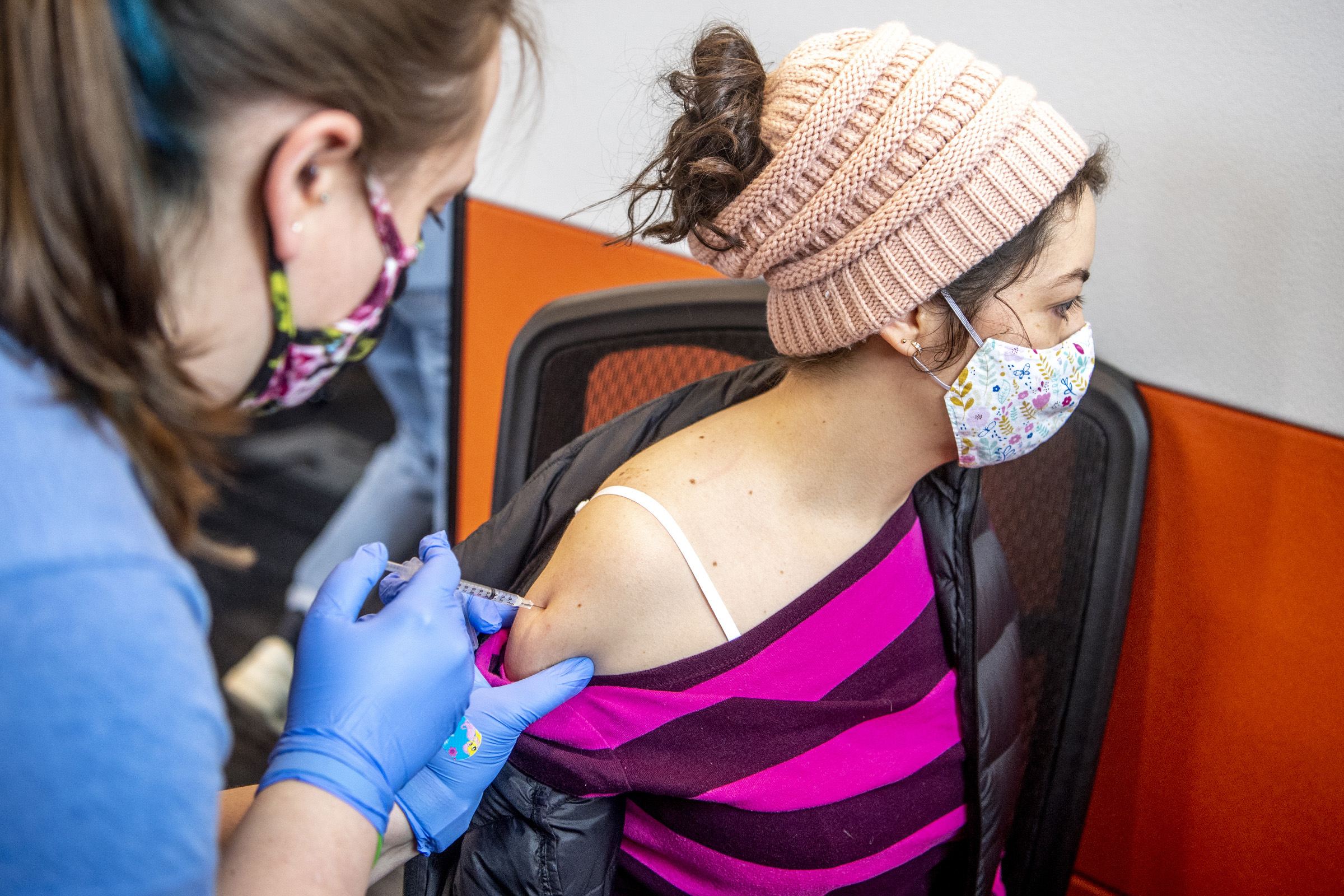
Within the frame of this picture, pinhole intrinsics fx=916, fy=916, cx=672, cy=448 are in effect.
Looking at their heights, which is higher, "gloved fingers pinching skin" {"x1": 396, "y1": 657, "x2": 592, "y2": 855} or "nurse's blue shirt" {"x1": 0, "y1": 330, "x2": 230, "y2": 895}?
"nurse's blue shirt" {"x1": 0, "y1": 330, "x2": 230, "y2": 895}

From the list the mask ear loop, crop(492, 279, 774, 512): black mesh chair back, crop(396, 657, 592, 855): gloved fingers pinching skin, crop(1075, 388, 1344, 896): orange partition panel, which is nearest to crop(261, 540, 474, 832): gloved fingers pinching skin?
crop(396, 657, 592, 855): gloved fingers pinching skin

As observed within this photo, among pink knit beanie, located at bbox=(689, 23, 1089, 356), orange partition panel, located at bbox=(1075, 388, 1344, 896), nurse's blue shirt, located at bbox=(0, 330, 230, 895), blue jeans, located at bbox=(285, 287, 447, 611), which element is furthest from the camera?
blue jeans, located at bbox=(285, 287, 447, 611)

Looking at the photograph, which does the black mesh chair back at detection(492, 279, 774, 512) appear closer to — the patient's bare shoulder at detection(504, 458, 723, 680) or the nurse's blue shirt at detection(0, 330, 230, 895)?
the patient's bare shoulder at detection(504, 458, 723, 680)

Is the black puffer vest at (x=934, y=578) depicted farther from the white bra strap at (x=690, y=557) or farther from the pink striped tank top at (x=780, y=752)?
the white bra strap at (x=690, y=557)

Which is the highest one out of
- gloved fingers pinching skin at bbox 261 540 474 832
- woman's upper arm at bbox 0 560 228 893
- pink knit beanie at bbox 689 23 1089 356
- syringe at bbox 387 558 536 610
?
pink knit beanie at bbox 689 23 1089 356

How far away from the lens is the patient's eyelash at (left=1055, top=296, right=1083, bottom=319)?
1059 mm

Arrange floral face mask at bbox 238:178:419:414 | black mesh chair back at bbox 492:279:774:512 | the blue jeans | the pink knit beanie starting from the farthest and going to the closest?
the blue jeans < black mesh chair back at bbox 492:279:774:512 < the pink knit beanie < floral face mask at bbox 238:178:419:414

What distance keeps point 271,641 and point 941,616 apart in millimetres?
2025

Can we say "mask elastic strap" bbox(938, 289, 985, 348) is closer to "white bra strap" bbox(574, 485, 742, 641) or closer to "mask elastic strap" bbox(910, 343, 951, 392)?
"mask elastic strap" bbox(910, 343, 951, 392)

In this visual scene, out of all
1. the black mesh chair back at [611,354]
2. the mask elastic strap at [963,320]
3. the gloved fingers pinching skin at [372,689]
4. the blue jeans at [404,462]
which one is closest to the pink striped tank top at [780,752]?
the gloved fingers pinching skin at [372,689]

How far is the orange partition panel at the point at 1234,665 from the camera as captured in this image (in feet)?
4.01

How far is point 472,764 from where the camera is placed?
3.25 feet

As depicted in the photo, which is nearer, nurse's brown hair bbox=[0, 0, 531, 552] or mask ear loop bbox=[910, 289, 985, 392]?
nurse's brown hair bbox=[0, 0, 531, 552]

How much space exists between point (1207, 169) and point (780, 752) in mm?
918
